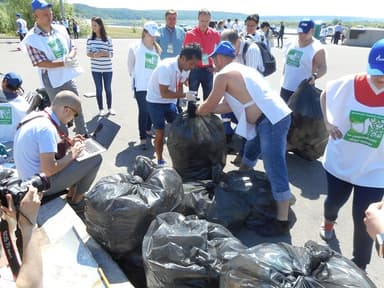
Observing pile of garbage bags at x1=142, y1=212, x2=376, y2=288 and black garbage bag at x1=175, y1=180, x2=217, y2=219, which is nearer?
pile of garbage bags at x1=142, y1=212, x2=376, y2=288

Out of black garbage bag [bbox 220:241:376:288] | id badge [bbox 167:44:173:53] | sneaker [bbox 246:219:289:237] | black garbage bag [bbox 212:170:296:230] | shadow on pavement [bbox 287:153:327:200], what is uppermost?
id badge [bbox 167:44:173:53]

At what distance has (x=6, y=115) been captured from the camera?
3.74 m

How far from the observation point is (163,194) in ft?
8.66

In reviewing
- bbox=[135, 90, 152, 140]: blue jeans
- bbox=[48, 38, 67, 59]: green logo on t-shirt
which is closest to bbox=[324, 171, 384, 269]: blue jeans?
bbox=[135, 90, 152, 140]: blue jeans

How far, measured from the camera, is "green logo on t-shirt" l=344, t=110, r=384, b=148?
7.73ft

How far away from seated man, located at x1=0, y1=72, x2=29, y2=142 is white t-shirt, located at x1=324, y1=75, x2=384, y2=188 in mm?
2971

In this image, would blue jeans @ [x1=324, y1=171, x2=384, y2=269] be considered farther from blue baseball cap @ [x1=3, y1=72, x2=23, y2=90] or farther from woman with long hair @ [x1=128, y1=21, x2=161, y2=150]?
blue baseball cap @ [x1=3, y1=72, x2=23, y2=90]

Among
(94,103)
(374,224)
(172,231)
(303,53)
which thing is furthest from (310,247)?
(94,103)

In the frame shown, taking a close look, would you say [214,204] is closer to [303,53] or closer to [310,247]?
[310,247]

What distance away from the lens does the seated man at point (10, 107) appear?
3721 mm

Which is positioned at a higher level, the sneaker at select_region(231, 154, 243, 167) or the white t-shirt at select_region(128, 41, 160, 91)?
the white t-shirt at select_region(128, 41, 160, 91)

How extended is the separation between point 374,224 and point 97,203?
5.66 feet

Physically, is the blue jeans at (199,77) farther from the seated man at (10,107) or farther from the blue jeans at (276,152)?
the blue jeans at (276,152)

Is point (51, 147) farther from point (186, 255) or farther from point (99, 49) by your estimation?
point (99, 49)
